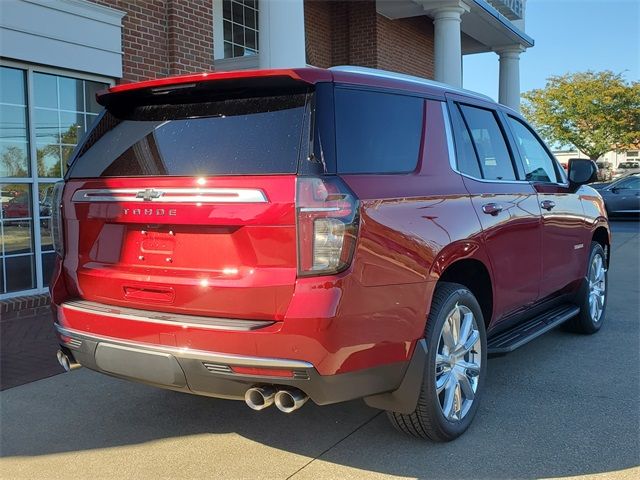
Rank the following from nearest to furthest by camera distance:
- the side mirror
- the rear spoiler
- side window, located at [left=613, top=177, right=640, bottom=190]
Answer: the rear spoiler < the side mirror < side window, located at [left=613, top=177, right=640, bottom=190]

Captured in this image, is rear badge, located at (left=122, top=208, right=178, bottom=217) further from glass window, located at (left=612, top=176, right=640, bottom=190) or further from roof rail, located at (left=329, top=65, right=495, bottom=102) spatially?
glass window, located at (left=612, top=176, right=640, bottom=190)

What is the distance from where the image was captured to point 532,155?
5.00m

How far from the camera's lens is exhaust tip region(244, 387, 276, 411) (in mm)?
2838

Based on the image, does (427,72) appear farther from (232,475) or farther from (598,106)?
(598,106)

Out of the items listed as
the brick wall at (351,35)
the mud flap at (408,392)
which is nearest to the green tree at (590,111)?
the brick wall at (351,35)

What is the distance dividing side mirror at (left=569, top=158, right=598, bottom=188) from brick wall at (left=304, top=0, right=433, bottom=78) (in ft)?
24.8

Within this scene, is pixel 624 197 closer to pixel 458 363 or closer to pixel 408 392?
pixel 458 363

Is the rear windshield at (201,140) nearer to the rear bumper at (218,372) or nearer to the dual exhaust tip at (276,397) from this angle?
the rear bumper at (218,372)

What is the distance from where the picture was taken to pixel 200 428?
3.81m

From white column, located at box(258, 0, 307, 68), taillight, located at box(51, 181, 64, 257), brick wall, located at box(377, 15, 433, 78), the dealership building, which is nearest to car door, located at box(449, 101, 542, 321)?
taillight, located at box(51, 181, 64, 257)

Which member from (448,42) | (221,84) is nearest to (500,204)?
(221,84)

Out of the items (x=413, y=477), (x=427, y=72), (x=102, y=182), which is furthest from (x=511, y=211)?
(x=427, y=72)

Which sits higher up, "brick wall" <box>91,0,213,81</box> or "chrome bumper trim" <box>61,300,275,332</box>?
"brick wall" <box>91,0,213,81</box>

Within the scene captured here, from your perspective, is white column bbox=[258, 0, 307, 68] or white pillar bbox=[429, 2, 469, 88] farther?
white pillar bbox=[429, 2, 469, 88]
